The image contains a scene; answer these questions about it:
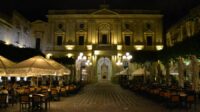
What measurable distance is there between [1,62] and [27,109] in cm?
259

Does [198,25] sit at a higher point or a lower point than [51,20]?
lower

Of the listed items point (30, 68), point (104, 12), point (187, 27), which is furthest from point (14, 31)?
point (30, 68)

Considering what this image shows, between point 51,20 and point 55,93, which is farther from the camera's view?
point 51,20

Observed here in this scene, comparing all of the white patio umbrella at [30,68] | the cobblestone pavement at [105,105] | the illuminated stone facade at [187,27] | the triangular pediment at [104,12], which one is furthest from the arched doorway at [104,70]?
the white patio umbrella at [30,68]

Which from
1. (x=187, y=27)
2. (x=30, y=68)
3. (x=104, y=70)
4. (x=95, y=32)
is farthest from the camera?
(x=104, y=70)

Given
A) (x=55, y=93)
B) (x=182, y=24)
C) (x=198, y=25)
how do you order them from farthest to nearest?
(x=182, y=24), (x=198, y=25), (x=55, y=93)

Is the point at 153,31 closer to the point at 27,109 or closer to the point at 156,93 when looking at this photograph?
the point at 156,93

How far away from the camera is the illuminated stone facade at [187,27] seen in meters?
37.8

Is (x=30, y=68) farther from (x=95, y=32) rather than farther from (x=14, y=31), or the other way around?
(x=95, y=32)

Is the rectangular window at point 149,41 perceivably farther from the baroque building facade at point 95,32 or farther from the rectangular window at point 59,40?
the rectangular window at point 59,40

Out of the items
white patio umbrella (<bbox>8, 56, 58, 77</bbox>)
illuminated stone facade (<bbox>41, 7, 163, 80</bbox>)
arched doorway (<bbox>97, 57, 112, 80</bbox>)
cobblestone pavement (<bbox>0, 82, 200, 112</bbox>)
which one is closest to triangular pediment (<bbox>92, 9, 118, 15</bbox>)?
illuminated stone facade (<bbox>41, 7, 163, 80</bbox>)

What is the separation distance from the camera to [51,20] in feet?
192

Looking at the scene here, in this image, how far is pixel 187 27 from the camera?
42.4 meters

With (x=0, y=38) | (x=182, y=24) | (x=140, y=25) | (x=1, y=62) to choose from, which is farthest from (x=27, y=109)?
(x=140, y=25)
